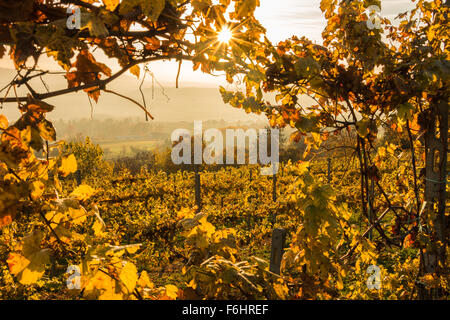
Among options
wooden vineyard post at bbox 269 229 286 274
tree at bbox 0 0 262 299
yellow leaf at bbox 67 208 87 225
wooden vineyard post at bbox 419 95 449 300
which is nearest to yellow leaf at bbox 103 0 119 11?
tree at bbox 0 0 262 299

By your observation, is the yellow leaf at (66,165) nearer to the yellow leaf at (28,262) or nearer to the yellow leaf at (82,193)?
the yellow leaf at (82,193)

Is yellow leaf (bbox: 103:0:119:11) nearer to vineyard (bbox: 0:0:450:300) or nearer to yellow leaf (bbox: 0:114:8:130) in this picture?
vineyard (bbox: 0:0:450:300)

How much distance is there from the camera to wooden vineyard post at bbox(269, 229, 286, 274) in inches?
67.1

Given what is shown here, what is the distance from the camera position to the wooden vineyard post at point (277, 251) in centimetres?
170

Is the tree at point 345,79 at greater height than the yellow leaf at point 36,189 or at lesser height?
greater

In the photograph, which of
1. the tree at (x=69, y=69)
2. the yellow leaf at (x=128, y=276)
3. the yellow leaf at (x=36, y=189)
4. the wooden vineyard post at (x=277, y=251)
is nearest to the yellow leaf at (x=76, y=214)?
the tree at (x=69, y=69)

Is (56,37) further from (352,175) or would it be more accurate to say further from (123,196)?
(352,175)

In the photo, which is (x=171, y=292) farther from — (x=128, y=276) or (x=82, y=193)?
(x=82, y=193)

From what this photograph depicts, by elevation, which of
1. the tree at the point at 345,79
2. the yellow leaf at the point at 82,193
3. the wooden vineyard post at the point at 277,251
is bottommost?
the wooden vineyard post at the point at 277,251

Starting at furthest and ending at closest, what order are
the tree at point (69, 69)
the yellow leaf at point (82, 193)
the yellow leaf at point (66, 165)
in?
the yellow leaf at point (82, 193) → the yellow leaf at point (66, 165) → the tree at point (69, 69)

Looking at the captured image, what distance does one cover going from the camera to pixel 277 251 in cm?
173

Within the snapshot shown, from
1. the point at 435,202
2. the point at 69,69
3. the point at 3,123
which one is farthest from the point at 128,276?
the point at 435,202

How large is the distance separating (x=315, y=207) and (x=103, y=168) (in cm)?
2376

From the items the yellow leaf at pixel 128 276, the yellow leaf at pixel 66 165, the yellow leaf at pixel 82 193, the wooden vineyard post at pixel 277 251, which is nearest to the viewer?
the yellow leaf at pixel 128 276
